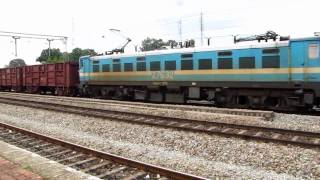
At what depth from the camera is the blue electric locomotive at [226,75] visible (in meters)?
17.1

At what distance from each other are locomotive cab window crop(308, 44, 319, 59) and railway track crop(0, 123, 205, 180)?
10835 millimetres

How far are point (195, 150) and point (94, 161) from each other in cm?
264

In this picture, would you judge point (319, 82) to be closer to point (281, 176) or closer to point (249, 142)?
point (249, 142)

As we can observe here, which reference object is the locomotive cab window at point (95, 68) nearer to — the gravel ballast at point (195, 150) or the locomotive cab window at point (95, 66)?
the locomotive cab window at point (95, 66)

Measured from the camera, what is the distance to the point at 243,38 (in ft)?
64.1

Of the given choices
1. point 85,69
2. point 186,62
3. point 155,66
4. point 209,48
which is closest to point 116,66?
point 155,66

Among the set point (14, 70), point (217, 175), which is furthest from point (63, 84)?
point (217, 175)

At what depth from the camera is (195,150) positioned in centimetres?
1031

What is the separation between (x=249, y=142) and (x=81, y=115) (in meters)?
9.01

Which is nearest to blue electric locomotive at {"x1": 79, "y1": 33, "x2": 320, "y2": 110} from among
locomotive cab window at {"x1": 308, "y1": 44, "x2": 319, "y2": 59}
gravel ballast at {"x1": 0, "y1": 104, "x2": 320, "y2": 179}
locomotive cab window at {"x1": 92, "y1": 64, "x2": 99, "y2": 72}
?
locomotive cab window at {"x1": 308, "y1": 44, "x2": 319, "y2": 59}

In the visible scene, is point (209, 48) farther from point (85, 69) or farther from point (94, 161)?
point (94, 161)

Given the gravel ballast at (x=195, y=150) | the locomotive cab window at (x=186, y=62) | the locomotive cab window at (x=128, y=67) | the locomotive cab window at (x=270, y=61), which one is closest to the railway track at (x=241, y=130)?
the gravel ballast at (x=195, y=150)

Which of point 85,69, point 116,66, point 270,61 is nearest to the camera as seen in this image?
point 270,61

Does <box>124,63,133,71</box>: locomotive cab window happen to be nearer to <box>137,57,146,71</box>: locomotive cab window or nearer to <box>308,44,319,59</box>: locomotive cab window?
<box>137,57,146,71</box>: locomotive cab window
